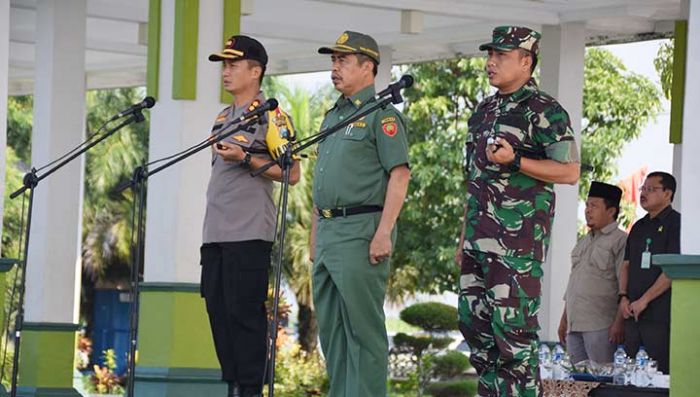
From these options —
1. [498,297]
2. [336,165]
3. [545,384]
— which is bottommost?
[545,384]

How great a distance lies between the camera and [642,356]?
27.8 feet

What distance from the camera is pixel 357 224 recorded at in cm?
689

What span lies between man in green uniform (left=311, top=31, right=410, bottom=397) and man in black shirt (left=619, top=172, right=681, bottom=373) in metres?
3.11

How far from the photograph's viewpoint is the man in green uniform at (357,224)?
22.5ft

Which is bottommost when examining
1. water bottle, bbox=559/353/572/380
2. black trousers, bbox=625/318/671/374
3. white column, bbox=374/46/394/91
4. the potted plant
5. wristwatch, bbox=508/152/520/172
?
the potted plant

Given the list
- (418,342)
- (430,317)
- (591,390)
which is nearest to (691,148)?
(591,390)

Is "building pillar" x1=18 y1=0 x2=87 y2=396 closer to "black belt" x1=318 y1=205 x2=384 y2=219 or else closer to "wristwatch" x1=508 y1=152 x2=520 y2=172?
"black belt" x1=318 y1=205 x2=384 y2=219

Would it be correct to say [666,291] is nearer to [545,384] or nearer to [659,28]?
[545,384]

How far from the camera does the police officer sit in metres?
7.28

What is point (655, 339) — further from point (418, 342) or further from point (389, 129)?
point (418, 342)

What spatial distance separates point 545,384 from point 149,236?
10.8 ft

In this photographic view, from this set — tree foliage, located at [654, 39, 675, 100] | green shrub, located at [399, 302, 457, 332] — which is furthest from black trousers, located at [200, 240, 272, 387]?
green shrub, located at [399, 302, 457, 332]

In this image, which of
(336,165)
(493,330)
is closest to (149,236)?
(336,165)

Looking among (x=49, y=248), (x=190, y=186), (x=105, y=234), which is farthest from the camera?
(x=105, y=234)
